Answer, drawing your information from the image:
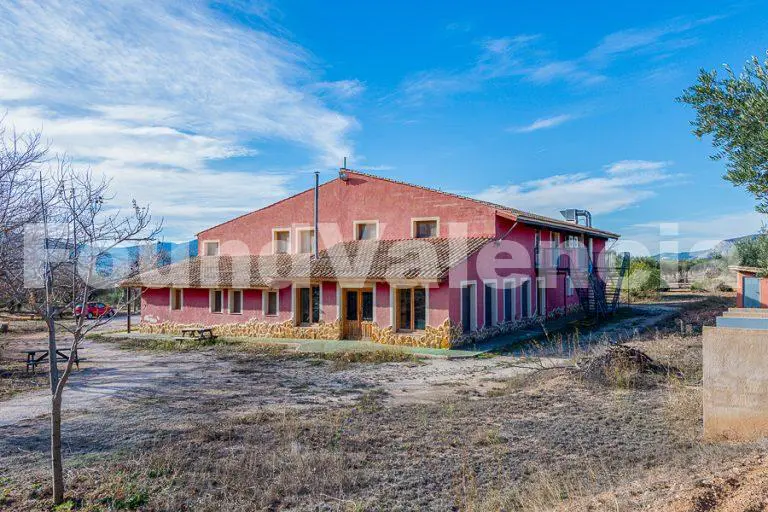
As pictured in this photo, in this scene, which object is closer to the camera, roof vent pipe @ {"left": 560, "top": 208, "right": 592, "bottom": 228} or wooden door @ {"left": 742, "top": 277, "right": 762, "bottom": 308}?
wooden door @ {"left": 742, "top": 277, "right": 762, "bottom": 308}

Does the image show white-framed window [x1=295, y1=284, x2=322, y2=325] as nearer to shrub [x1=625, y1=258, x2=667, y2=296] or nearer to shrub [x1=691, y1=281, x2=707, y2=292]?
shrub [x1=625, y1=258, x2=667, y2=296]

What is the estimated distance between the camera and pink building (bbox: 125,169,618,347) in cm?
1775

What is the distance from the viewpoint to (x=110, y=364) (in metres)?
15.9

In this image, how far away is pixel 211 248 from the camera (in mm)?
25344

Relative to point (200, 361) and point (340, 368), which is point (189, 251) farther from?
point (340, 368)

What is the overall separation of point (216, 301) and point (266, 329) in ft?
10.3

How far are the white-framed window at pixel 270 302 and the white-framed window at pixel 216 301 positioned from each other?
2441mm

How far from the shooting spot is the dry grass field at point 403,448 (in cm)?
547

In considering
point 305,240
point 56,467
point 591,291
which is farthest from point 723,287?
point 56,467

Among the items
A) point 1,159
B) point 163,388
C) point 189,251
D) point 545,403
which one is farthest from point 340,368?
point 189,251

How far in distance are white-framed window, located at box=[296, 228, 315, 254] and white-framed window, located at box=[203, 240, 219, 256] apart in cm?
490

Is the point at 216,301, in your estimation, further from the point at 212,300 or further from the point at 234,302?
the point at 234,302

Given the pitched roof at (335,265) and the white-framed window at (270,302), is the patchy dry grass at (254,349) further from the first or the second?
the pitched roof at (335,265)

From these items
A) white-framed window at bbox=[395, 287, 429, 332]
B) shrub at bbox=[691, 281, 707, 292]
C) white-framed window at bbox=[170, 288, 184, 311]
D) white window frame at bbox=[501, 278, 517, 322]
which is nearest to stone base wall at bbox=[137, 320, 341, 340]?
white-framed window at bbox=[170, 288, 184, 311]
